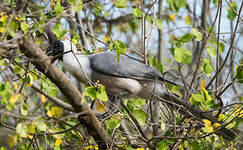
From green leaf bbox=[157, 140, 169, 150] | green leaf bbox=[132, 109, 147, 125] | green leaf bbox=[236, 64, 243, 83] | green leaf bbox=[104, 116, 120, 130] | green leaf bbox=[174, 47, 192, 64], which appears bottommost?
green leaf bbox=[157, 140, 169, 150]

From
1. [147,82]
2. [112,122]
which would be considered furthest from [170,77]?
[112,122]

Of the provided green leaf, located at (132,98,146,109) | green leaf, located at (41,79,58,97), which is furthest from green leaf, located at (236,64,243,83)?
green leaf, located at (41,79,58,97)

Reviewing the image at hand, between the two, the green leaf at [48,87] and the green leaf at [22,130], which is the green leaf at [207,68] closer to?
the green leaf at [48,87]

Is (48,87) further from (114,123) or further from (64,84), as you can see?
(114,123)

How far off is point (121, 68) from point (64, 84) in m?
Answer: 1.69

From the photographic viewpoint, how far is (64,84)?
9.04ft

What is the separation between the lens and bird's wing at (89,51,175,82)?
4.32 metres

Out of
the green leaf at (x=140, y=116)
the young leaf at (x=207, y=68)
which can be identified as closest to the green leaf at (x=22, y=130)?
the green leaf at (x=140, y=116)

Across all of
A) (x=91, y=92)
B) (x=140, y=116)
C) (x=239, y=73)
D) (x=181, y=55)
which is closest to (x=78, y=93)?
(x=91, y=92)

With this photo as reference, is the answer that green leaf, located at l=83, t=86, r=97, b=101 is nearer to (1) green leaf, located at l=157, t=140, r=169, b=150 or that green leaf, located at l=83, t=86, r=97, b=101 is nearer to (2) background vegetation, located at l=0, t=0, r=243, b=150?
(2) background vegetation, located at l=0, t=0, r=243, b=150

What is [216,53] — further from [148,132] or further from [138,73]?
[148,132]

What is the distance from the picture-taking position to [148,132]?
20.0 feet

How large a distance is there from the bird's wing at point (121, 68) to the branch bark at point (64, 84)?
114 centimetres

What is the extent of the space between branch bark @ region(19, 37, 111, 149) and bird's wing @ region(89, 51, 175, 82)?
114cm
